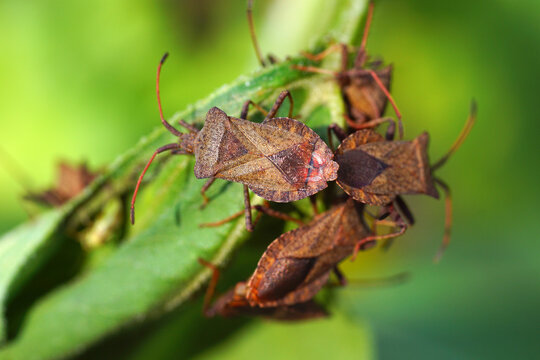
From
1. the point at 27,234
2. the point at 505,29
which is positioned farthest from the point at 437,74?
the point at 27,234

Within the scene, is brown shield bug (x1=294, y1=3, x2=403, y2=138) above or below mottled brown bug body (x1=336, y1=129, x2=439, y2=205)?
above

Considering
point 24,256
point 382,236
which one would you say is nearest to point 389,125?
point 382,236

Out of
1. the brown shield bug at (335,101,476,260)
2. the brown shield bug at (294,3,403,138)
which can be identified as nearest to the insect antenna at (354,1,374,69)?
the brown shield bug at (294,3,403,138)

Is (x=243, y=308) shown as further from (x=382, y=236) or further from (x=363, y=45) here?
(x=363, y=45)

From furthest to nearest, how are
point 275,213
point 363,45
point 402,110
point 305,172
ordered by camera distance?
point 402,110 < point 363,45 < point 305,172 < point 275,213

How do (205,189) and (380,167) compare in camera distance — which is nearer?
(205,189)

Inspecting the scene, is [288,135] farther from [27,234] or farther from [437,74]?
[437,74]

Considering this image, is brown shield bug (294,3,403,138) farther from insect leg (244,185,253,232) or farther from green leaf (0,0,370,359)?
insect leg (244,185,253,232)
